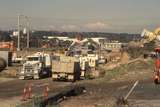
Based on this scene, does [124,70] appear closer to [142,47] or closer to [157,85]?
[157,85]

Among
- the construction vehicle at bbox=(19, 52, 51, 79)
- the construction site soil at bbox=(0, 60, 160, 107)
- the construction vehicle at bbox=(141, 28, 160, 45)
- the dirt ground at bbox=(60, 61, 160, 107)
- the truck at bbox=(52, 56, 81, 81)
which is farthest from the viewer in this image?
the construction vehicle at bbox=(141, 28, 160, 45)

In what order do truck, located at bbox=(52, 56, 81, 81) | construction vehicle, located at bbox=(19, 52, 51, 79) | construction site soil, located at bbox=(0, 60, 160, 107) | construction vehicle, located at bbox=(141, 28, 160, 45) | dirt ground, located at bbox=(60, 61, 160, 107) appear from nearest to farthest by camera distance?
dirt ground, located at bbox=(60, 61, 160, 107)
construction site soil, located at bbox=(0, 60, 160, 107)
truck, located at bbox=(52, 56, 81, 81)
construction vehicle, located at bbox=(19, 52, 51, 79)
construction vehicle, located at bbox=(141, 28, 160, 45)

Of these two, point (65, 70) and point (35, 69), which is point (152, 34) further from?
point (35, 69)

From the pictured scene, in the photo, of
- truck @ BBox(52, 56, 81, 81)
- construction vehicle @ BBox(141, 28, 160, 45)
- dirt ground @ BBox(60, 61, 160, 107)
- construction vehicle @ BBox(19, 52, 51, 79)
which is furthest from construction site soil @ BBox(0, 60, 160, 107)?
construction vehicle @ BBox(141, 28, 160, 45)

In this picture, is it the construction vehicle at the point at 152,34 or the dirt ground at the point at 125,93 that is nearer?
the dirt ground at the point at 125,93

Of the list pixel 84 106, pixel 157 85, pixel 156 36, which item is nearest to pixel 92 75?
pixel 156 36

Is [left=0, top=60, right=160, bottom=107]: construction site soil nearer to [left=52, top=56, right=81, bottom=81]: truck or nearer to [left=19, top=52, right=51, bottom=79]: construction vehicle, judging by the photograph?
[left=52, top=56, right=81, bottom=81]: truck

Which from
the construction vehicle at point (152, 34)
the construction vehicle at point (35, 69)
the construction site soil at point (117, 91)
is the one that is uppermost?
the construction vehicle at point (152, 34)

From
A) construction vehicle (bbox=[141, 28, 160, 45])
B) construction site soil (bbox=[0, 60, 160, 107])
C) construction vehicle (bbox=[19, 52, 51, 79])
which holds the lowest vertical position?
construction vehicle (bbox=[19, 52, 51, 79])

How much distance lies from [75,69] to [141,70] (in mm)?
7503

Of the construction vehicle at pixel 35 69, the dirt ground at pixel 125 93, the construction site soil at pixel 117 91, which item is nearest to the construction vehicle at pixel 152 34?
the construction site soil at pixel 117 91

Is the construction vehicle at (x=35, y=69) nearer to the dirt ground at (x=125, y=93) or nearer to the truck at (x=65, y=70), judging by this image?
the truck at (x=65, y=70)

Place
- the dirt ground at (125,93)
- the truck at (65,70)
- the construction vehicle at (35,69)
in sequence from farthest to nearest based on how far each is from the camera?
1. the construction vehicle at (35,69)
2. the truck at (65,70)
3. the dirt ground at (125,93)

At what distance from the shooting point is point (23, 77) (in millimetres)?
59094
